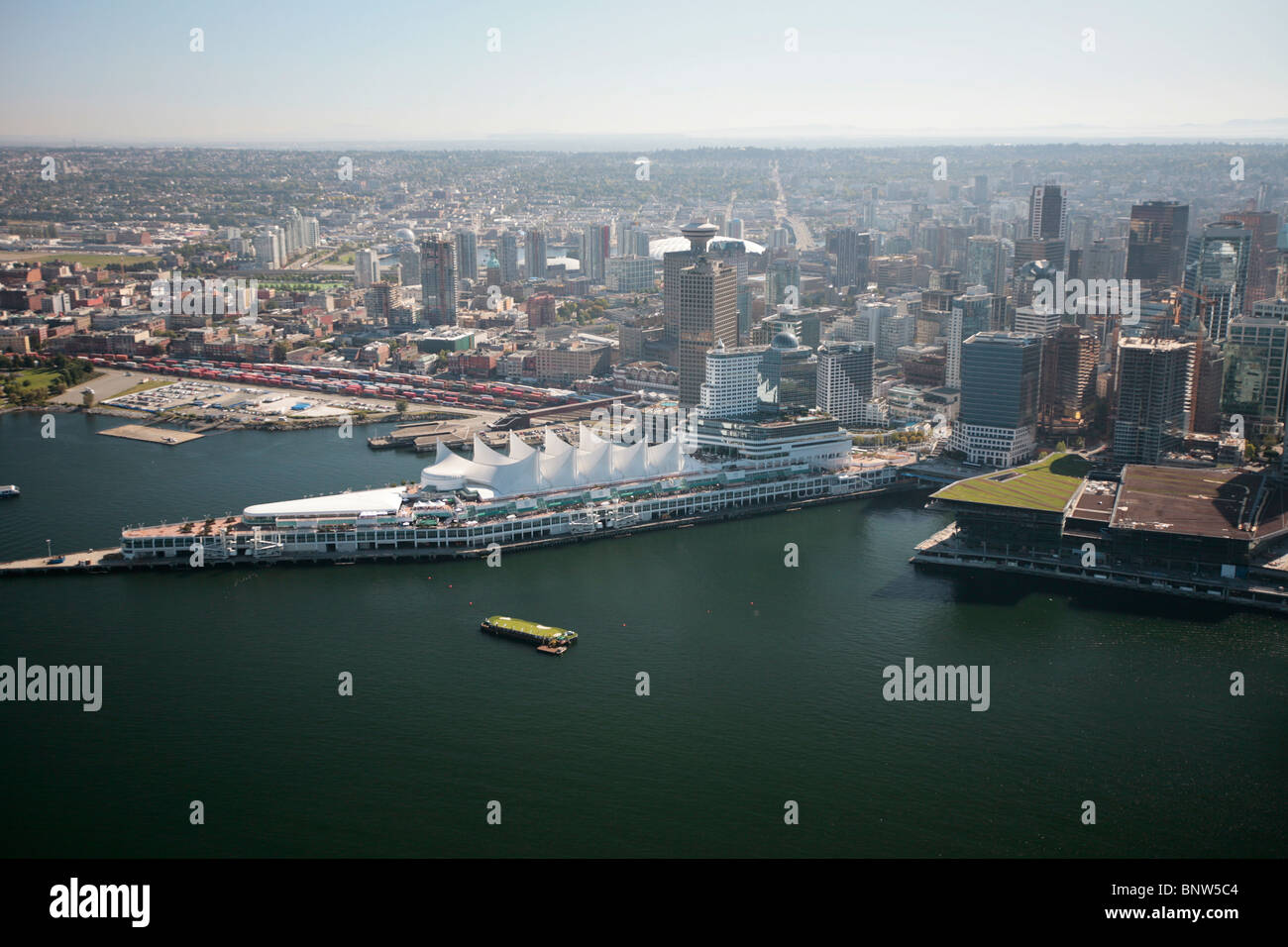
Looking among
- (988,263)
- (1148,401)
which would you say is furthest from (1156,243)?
(1148,401)

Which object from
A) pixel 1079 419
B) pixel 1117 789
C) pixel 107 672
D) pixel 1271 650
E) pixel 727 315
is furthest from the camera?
pixel 727 315

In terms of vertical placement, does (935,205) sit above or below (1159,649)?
above

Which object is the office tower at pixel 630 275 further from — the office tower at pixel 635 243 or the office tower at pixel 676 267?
the office tower at pixel 676 267

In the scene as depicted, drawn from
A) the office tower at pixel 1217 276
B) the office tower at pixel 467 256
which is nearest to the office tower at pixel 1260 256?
the office tower at pixel 1217 276

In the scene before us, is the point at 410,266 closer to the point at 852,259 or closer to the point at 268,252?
the point at 268,252

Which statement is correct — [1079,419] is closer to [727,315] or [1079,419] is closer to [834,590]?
[727,315]

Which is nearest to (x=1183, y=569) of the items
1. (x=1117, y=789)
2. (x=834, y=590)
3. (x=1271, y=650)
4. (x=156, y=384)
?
(x=1271, y=650)

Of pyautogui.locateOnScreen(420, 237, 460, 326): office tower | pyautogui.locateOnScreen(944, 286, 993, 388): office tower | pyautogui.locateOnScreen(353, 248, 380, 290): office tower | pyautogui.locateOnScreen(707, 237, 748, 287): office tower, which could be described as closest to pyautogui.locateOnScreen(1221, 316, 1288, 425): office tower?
pyautogui.locateOnScreen(944, 286, 993, 388): office tower
